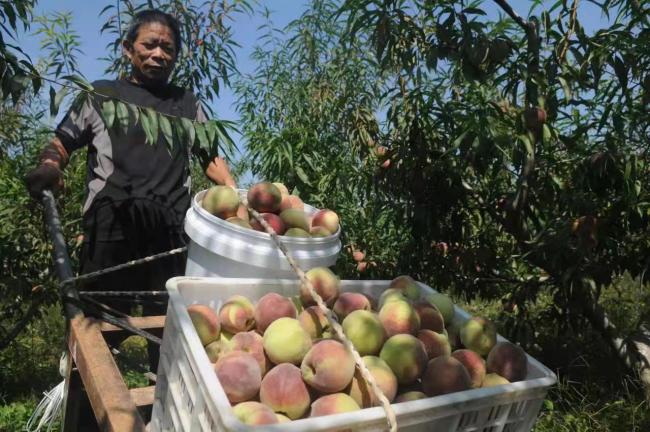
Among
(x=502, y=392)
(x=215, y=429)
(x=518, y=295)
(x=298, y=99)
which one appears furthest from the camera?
(x=298, y=99)

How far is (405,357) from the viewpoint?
1003mm

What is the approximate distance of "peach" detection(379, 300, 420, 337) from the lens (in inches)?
43.2

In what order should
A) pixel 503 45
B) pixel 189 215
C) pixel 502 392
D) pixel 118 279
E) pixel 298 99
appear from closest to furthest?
pixel 502 392, pixel 189 215, pixel 503 45, pixel 118 279, pixel 298 99

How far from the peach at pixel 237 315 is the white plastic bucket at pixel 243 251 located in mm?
242

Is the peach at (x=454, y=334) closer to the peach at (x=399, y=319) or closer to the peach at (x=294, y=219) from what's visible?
the peach at (x=399, y=319)

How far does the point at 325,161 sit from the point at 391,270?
0.79 meters

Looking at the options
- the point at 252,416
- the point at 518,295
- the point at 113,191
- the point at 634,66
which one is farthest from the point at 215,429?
the point at 518,295

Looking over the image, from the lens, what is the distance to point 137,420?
3.11 ft

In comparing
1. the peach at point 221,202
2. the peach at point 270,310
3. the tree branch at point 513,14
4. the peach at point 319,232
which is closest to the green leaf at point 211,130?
the peach at point 221,202

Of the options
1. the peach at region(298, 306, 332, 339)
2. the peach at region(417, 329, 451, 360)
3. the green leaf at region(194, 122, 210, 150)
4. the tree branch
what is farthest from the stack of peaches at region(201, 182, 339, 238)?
the tree branch

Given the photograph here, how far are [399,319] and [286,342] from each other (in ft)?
0.80

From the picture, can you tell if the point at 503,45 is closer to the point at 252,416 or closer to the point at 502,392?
the point at 502,392

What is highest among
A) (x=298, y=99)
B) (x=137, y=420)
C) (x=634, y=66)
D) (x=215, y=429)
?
(x=634, y=66)

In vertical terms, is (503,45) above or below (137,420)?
above
